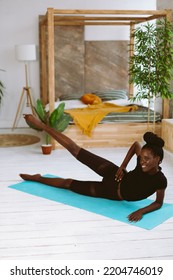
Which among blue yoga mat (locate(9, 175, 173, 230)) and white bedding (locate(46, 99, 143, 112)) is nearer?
blue yoga mat (locate(9, 175, 173, 230))

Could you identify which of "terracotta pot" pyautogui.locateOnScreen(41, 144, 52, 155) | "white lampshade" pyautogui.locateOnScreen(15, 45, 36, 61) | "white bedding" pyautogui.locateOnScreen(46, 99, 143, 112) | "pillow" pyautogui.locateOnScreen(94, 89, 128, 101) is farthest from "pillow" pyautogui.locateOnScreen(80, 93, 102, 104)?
"terracotta pot" pyautogui.locateOnScreen(41, 144, 52, 155)

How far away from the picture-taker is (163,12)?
5.65m

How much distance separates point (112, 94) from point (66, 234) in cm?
449

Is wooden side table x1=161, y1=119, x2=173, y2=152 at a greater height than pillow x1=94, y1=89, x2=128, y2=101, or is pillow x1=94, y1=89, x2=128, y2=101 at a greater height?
pillow x1=94, y1=89, x2=128, y2=101

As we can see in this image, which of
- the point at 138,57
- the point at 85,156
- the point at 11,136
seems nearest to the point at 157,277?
the point at 85,156

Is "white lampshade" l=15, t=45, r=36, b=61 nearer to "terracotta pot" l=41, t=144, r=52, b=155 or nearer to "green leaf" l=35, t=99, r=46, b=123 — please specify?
"green leaf" l=35, t=99, r=46, b=123

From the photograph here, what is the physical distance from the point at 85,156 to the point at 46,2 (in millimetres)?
4587

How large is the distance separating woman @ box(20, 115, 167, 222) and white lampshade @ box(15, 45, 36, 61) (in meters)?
3.42

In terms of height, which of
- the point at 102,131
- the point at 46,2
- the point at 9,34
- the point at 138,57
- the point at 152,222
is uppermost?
the point at 46,2

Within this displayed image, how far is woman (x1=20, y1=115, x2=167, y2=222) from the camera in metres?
3.31

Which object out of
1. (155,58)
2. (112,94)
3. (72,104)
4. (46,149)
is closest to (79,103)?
(72,104)

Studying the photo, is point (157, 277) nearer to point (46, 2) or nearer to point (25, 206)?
point (25, 206)

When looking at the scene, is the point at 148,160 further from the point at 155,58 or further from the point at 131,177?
the point at 155,58

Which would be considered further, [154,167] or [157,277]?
[154,167]
